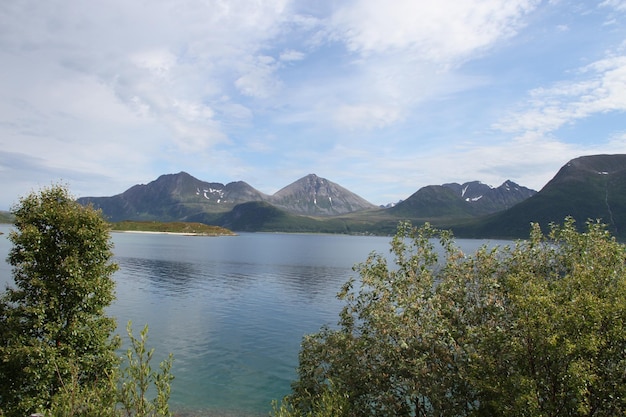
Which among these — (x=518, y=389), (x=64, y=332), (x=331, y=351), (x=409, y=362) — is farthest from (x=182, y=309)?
(x=518, y=389)

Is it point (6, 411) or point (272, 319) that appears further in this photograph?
point (272, 319)

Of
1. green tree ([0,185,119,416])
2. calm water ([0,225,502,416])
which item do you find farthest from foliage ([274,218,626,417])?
calm water ([0,225,502,416])

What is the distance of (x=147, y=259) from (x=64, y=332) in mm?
138394

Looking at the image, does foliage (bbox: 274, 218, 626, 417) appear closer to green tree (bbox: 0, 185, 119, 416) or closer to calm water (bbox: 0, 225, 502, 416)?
green tree (bbox: 0, 185, 119, 416)

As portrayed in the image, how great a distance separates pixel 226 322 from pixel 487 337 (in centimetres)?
5461

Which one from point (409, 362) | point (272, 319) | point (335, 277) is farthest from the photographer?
point (335, 277)

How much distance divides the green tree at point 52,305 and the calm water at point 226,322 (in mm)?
14099

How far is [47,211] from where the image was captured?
24.8 metres

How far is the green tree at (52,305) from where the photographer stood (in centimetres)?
2331

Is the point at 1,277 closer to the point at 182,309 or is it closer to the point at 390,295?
the point at 182,309

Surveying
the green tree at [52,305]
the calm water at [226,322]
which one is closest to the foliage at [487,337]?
the green tree at [52,305]

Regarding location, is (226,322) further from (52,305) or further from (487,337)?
(487,337)

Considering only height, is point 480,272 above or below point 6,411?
above

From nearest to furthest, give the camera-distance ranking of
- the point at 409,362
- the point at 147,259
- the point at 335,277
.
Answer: the point at 409,362
the point at 335,277
the point at 147,259
